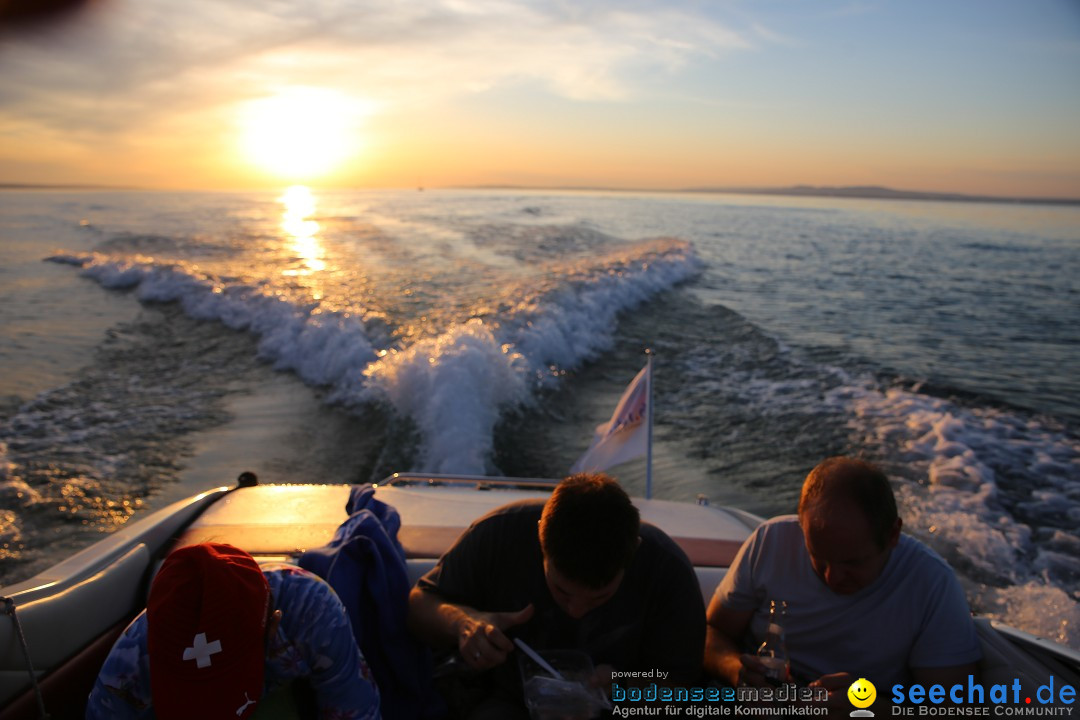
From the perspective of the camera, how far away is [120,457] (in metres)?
7.55

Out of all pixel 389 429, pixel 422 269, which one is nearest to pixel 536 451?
pixel 389 429

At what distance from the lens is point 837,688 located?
6.82ft

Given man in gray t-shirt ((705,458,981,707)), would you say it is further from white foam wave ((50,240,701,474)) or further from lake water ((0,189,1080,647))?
white foam wave ((50,240,701,474))

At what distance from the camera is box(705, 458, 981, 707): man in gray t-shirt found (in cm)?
216

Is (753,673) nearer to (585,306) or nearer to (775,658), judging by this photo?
(775,658)

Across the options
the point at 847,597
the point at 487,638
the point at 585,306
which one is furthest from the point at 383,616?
the point at 585,306

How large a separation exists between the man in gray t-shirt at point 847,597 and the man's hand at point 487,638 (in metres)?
0.75

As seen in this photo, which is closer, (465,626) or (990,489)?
(465,626)

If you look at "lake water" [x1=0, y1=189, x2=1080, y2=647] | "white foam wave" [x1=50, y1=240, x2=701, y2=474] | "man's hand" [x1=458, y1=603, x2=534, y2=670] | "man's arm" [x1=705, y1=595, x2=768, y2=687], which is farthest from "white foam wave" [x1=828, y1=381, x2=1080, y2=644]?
"man's hand" [x1=458, y1=603, x2=534, y2=670]

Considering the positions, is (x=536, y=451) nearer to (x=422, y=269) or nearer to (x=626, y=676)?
(x=626, y=676)

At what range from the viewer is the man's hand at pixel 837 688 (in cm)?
207

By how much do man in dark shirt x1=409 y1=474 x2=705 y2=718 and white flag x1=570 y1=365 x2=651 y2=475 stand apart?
2564 mm

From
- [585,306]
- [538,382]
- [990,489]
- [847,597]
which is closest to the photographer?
[847,597]

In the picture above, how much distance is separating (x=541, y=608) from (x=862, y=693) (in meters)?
1.01
